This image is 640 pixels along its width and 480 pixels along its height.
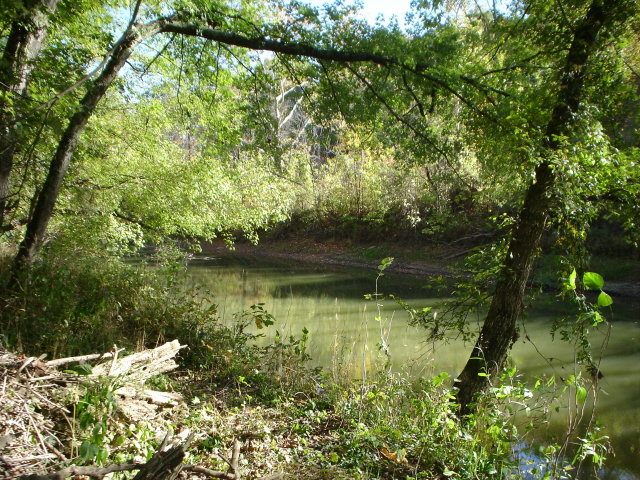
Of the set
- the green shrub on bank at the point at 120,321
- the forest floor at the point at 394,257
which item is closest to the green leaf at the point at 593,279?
the green shrub on bank at the point at 120,321

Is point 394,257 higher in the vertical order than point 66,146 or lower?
lower

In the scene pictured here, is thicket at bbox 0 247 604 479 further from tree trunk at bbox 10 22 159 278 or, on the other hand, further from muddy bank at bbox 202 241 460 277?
muddy bank at bbox 202 241 460 277

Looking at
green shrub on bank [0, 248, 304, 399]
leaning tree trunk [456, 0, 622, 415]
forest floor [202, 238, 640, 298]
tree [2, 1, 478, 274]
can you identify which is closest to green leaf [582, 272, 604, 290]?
leaning tree trunk [456, 0, 622, 415]

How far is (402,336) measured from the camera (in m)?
9.92

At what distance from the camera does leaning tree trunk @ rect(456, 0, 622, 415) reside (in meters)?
4.29

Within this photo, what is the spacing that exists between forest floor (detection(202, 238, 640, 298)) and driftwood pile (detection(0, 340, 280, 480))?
45.7ft

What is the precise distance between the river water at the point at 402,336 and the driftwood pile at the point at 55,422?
1960 millimetres

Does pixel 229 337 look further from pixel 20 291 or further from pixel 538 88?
pixel 538 88

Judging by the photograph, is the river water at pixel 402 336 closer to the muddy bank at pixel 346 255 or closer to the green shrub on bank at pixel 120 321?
the green shrub on bank at pixel 120 321

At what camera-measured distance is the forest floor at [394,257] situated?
15.2m

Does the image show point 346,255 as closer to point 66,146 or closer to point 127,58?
point 127,58

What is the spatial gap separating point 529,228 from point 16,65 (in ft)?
17.8

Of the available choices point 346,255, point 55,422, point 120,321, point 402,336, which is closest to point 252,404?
point 55,422

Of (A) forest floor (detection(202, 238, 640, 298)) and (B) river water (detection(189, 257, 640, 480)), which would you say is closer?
(B) river water (detection(189, 257, 640, 480))
